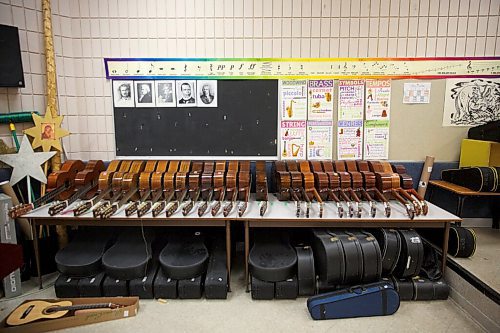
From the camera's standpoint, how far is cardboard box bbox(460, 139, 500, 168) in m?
3.15

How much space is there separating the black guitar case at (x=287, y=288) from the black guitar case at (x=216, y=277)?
0.41 m

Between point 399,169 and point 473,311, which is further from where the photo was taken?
point 399,169

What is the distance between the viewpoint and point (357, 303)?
2508mm

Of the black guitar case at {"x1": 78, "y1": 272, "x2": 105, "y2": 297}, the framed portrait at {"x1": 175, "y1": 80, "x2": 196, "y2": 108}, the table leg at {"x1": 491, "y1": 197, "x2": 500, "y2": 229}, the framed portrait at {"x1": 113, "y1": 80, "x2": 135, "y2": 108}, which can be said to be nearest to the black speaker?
the framed portrait at {"x1": 113, "y1": 80, "x2": 135, "y2": 108}

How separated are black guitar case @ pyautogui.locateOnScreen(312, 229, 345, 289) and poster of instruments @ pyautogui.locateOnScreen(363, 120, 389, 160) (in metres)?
1.12

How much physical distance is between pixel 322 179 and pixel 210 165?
1046 mm

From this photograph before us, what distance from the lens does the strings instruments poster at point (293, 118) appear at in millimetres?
3398

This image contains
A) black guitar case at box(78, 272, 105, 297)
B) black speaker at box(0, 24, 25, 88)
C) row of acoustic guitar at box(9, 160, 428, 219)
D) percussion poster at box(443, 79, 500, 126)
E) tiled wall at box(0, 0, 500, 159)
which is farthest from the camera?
percussion poster at box(443, 79, 500, 126)

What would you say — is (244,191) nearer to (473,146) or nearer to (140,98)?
(140,98)

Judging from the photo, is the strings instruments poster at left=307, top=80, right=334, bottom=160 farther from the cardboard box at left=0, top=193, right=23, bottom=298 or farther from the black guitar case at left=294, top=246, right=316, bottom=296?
the cardboard box at left=0, top=193, right=23, bottom=298

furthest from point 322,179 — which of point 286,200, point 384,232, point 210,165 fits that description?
point 210,165

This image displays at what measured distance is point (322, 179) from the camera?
3.12 meters

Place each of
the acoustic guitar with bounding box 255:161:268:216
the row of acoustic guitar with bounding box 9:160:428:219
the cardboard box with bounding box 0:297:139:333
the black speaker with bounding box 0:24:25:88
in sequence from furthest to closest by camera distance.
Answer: the acoustic guitar with bounding box 255:161:268:216 < the row of acoustic guitar with bounding box 9:160:428:219 < the black speaker with bounding box 0:24:25:88 < the cardboard box with bounding box 0:297:139:333

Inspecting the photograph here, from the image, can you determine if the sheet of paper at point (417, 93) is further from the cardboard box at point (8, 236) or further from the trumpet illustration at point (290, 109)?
the cardboard box at point (8, 236)
